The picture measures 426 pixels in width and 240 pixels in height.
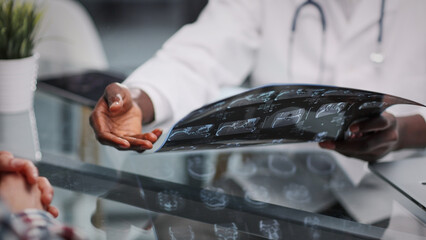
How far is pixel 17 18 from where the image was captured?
74cm

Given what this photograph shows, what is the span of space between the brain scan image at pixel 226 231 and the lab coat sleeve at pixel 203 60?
11.3 inches

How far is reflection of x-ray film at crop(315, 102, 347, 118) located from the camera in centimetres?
51

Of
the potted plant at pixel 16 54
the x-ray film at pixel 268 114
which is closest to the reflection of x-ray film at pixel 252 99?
the x-ray film at pixel 268 114

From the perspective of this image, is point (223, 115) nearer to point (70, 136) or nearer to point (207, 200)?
point (207, 200)

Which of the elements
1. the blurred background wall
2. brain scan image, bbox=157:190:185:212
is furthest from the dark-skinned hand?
the blurred background wall

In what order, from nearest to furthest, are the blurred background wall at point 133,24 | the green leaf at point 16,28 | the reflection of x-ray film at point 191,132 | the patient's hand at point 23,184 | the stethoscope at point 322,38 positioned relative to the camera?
the patient's hand at point 23,184 → the reflection of x-ray film at point 191,132 → the green leaf at point 16,28 → the stethoscope at point 322,38 → the blurred background wall at point 133,24

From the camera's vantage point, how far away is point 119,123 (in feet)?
1.93

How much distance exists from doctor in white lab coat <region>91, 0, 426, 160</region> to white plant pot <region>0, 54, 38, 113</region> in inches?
7.0

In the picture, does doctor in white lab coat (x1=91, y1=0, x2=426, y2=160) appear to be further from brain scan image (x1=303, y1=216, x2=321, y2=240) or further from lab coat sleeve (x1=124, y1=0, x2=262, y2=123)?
brain scan image (x1=303, y1=216, x2=321, y2=240)

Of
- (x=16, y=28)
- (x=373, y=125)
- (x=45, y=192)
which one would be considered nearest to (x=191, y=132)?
(x=45, y=192)

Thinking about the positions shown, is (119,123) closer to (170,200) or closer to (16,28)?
(170,200)

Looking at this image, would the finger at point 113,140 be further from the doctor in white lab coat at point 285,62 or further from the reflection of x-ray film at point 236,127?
the reflection of x-ray film at point 236,127

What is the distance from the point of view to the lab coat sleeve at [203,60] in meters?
0.76

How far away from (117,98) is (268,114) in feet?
0.62
